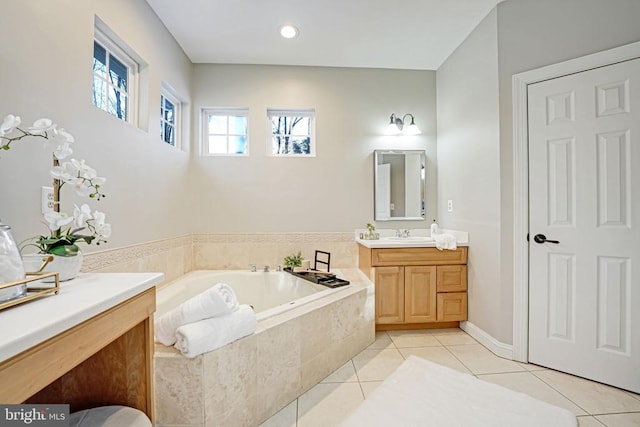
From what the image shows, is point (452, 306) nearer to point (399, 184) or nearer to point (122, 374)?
point (399, 184)

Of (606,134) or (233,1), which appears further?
(233,1)

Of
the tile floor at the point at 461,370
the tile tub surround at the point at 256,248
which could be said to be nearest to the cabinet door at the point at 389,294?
the tile floor at the point at 461,370

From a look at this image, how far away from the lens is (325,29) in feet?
8.27

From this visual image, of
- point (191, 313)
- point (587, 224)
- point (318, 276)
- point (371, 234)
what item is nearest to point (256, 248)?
point (318, 276)

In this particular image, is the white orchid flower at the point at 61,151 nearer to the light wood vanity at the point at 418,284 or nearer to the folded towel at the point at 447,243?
the light wood vanity at the point at 418,284

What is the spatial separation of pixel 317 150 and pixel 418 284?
170cm

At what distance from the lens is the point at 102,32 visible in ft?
5.85

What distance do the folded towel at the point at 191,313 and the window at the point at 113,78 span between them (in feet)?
4.41

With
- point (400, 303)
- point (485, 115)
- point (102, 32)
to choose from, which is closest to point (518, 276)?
point (400, 303)

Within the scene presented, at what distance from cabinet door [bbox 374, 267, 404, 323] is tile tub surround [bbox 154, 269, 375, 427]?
0.33 m

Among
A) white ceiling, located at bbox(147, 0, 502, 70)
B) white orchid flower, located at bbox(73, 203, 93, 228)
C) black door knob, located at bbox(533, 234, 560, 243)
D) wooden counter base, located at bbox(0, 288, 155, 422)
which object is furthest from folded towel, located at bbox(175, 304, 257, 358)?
white ceiling, located at bbox(147, 0, 502, 70)

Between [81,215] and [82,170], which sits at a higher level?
[82,170]

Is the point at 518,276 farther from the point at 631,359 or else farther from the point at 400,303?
the point at 400,303

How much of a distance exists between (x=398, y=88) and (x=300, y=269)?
224 cm
